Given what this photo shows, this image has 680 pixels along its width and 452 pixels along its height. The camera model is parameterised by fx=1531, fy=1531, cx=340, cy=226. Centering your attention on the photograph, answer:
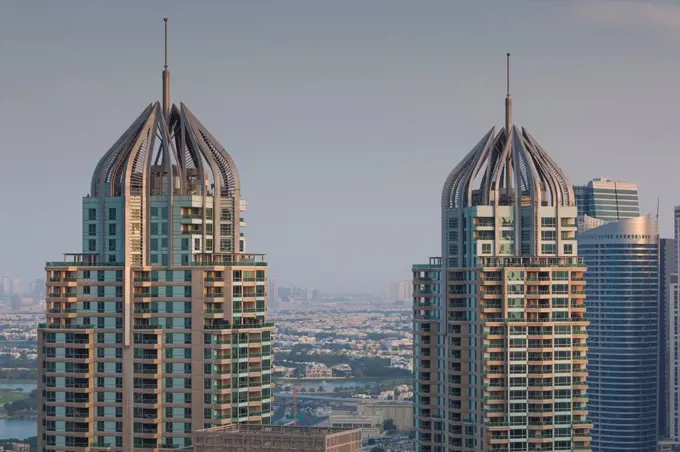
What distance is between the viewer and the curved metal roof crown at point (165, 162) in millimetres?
92938

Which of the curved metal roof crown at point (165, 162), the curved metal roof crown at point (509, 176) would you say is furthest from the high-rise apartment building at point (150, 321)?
the curved metal roof crown at point (509, 176)

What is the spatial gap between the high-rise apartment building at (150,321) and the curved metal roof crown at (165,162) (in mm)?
94

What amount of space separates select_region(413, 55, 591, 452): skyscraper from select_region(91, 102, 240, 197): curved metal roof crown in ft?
52.5

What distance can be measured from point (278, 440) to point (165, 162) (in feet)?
65.8

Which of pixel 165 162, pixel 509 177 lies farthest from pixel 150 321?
pixel 509 177

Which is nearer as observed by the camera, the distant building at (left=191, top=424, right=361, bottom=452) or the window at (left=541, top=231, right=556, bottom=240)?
the distant building at (left=191, top=424, right=361, bottom=452)

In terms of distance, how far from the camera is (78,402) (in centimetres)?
9181

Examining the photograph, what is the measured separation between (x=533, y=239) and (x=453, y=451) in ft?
47.8

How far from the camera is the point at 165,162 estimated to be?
9350 centimetres

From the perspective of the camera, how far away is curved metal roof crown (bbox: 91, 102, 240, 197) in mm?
92938

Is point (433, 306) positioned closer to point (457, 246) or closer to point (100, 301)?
point (457, 246)

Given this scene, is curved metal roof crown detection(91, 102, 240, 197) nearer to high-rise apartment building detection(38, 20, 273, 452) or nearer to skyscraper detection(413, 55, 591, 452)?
high-rise apartment building detection(38, 20, 273, 452)

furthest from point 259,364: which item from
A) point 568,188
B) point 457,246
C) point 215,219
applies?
point 568,188

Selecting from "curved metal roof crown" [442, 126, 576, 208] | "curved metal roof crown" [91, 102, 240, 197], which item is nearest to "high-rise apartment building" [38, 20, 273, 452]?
"curved metal roof crown" [91, 102, 240, 197]
